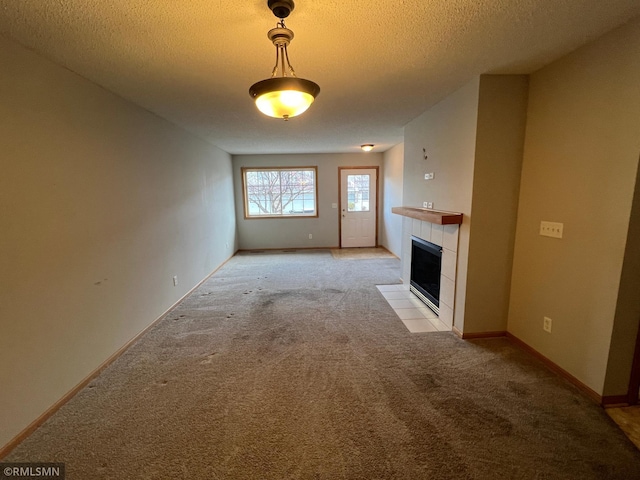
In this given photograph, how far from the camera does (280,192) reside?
699cm

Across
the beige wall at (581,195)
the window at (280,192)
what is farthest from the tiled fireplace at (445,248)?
the window at (280,192)

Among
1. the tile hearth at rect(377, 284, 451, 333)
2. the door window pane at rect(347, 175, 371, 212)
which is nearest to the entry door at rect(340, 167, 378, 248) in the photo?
the door window pane at rect(347, 175, 371, 212)

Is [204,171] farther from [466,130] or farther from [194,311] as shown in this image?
[466,130]

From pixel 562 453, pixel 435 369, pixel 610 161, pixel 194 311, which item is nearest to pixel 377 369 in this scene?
pixel 435 369

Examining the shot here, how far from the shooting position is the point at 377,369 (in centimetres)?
226

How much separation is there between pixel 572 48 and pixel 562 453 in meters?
2.49

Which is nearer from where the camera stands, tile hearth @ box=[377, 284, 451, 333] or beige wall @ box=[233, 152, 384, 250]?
tile hearth @ box=[377, 284, 451, 333]

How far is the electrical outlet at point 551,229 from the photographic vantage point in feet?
6.95

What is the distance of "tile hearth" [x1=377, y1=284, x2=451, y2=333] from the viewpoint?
296 centimetres

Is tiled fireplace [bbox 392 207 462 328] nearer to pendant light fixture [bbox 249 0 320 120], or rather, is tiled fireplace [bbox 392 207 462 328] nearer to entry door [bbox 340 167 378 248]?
pendant light fixture [bbox 249 0 320 120]

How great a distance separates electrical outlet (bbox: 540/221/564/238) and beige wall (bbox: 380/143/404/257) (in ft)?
10.6

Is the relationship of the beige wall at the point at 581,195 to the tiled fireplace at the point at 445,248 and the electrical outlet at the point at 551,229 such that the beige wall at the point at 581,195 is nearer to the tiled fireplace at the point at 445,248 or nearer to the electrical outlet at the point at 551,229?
the electrical outlet at the point at 551,229

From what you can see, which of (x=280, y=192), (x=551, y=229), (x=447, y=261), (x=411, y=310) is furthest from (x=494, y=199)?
(x=280, y=192)

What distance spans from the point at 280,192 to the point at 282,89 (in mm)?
5639
